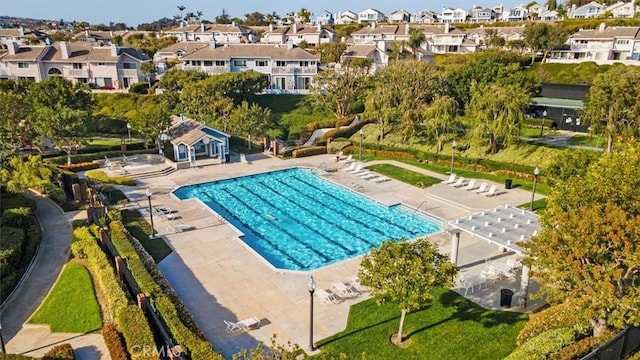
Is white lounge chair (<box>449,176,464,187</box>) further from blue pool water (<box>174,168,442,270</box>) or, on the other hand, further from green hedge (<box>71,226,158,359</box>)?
green hedge (<box>71,226,158,359</box>)

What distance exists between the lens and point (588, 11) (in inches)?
5246

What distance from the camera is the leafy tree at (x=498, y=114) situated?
34.8 m

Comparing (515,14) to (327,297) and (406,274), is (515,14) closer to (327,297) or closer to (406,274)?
(327,297)

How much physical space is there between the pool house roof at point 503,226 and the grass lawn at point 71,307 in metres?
14.8

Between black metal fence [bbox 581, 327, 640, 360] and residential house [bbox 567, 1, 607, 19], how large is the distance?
139624 millimetres

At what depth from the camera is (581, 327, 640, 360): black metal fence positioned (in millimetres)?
12508

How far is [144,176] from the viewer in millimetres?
34938

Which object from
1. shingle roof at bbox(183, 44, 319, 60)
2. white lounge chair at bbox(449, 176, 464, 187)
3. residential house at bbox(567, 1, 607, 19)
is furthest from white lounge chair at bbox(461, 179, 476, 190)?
residential house at bbox(567, 1, 607, 19)

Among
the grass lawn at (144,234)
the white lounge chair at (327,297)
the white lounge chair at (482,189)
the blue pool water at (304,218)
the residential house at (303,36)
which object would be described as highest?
the residential house at (303,36)

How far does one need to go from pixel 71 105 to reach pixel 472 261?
37.8 metres

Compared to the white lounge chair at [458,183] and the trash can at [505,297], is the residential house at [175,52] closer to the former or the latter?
the white lounge chair at [458,183]

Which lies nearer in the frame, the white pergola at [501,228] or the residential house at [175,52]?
the white pergola at [501,228]

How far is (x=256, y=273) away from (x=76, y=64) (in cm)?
5802

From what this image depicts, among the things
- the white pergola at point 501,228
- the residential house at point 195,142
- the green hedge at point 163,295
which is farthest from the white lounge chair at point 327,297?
the residential house at point 195,142
